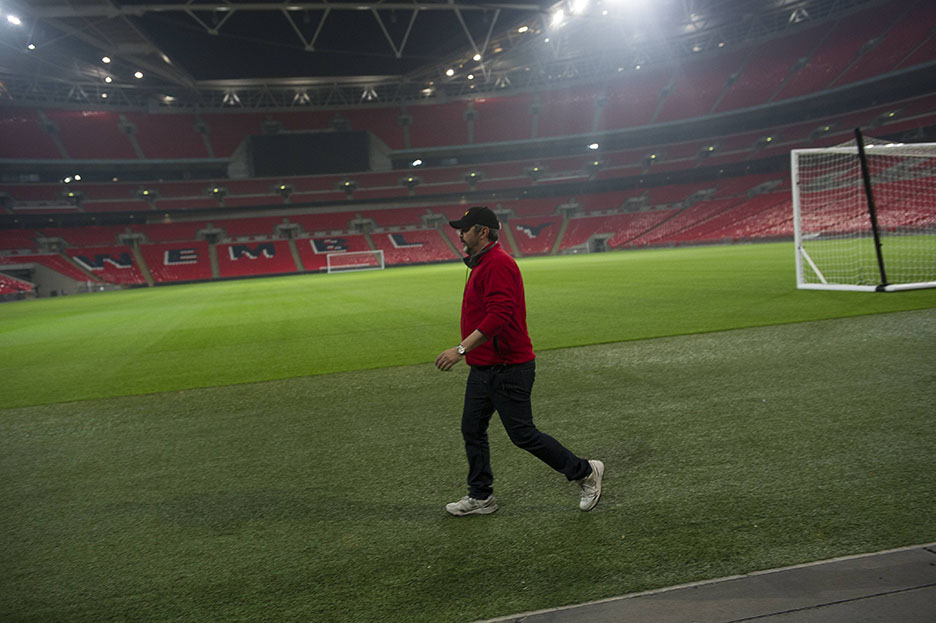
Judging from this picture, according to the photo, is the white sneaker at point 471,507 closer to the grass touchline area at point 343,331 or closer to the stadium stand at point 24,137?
the grass touchline area at point 343,331

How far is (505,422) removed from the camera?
3418mm

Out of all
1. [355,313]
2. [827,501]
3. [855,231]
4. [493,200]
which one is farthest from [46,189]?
[827,501]

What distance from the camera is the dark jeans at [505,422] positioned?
11.1ft

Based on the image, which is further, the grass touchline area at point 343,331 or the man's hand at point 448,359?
the grass touchline area at point 343,331

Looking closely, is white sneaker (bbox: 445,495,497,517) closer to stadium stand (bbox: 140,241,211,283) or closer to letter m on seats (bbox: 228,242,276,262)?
stadium stand (bbox: 140,241,211,283)

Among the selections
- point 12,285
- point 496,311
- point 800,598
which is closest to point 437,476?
point 496,311

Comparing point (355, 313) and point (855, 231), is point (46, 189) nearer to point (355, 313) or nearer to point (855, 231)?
point (355, 313)

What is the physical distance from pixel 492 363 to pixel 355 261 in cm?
5188

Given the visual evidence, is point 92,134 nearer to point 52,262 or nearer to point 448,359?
point 52,262

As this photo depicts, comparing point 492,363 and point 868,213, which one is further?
point 868,213

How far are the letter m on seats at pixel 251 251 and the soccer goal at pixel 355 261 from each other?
16.7 ft

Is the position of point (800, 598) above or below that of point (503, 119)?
below

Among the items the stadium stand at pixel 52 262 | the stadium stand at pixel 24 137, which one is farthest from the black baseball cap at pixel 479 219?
the stadium stand at pixel 24 137

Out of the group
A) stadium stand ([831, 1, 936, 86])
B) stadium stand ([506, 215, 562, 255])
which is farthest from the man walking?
stadium stand ([506, 215, 562, 255])
